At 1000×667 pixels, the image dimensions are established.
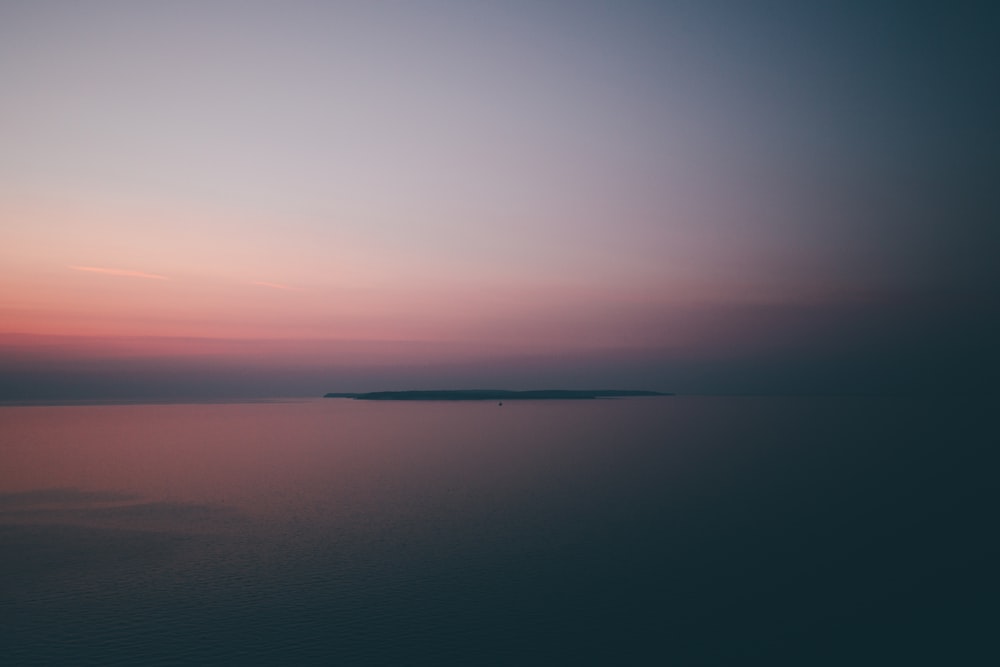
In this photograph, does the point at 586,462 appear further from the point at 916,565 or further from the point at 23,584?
the point at 23,584

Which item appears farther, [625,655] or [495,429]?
[495,429]

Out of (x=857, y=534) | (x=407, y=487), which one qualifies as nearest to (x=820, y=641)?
(x=857, y=534)

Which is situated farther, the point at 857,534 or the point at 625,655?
the point at 857,534

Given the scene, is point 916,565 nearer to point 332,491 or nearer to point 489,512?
point 489,512

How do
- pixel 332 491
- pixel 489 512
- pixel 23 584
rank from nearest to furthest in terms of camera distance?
1. pixel 23 584
2. pixel 489 512
3. pixel 332 491

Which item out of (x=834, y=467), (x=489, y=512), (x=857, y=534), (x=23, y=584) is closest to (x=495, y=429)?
(x=834, y=467)

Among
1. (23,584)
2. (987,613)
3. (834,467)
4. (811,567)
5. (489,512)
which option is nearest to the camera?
(987,613)
